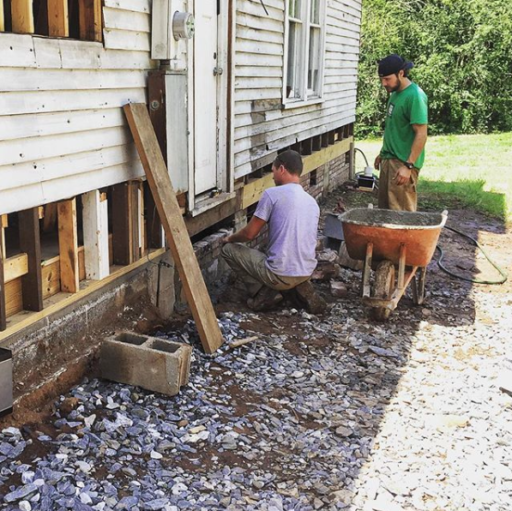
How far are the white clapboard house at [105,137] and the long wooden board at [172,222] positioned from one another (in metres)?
0.12

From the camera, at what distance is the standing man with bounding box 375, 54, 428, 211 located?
21.8 feet

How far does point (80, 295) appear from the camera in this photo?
432 centimetres

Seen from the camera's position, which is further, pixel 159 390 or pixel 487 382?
pixel 487 382

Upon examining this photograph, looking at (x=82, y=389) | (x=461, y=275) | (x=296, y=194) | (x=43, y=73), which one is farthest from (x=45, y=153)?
(x=461, y=275)

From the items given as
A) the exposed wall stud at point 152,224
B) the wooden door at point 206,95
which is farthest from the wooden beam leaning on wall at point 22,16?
the wooden door at point 206,95

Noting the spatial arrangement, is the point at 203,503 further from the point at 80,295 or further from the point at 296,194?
the point at 296,194

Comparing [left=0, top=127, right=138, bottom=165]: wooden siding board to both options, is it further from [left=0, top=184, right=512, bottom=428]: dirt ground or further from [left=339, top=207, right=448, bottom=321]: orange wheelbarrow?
[left=339, top=207, right=448, bottom=321]: orange wheelbarrow

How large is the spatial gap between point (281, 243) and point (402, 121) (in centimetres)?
201

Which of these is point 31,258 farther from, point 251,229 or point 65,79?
point 251,229

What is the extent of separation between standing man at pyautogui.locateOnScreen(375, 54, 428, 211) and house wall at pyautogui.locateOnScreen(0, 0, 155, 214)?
112 inches

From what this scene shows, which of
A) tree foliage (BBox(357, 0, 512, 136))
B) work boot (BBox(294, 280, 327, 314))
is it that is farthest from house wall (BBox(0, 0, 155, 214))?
tree foliage (BBox(357, 0, 512, 136))

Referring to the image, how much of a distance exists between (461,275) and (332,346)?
10.1 feet

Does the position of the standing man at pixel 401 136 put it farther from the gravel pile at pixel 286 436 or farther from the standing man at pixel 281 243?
the gravel pile at pixel 286 436

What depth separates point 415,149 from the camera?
666 cm
